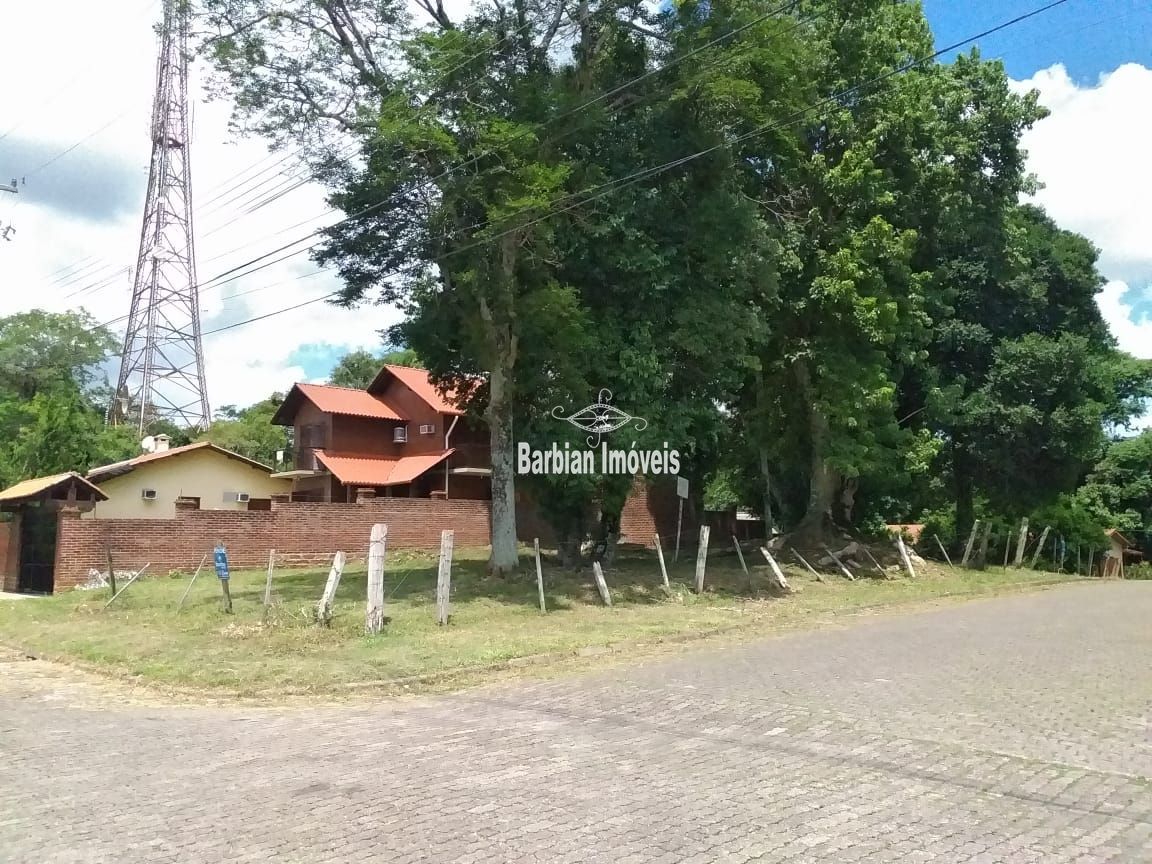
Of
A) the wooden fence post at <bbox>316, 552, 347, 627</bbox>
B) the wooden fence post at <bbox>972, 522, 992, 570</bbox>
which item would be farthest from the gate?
the wooden fence post at <bbox>972, 522, 992, 570</bbox>

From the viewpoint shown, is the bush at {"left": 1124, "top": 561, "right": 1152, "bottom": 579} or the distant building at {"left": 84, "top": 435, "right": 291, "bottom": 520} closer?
the distant building at {"left": 84, "top": 435, "right": 291, "bottom": 520}

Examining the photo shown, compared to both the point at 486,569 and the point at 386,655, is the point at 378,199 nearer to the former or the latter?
the point at 486,569

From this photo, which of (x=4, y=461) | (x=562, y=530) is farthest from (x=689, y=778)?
(x=4, y=461)

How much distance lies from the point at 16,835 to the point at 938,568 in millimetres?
26467

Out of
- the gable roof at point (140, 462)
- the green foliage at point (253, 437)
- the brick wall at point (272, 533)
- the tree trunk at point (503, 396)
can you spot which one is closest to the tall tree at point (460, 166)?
the tree trunk at point (503, 396)

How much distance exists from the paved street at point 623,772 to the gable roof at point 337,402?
2575 centimetres

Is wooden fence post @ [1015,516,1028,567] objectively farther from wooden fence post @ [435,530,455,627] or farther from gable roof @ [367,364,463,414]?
wooden fence post @ [435,530,455,627]

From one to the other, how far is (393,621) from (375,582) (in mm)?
1335

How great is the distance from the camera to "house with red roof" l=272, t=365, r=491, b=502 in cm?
3541

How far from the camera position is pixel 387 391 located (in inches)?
1565

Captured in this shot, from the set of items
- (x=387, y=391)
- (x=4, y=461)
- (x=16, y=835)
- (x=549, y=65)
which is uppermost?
(x=549, y=65)

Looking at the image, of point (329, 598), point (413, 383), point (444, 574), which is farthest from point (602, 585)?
point (413, 383)

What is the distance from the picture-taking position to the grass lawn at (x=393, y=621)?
1196cm

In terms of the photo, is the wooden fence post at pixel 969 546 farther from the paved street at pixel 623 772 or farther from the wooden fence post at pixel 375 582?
the wooden fence post at pixel 375 582
